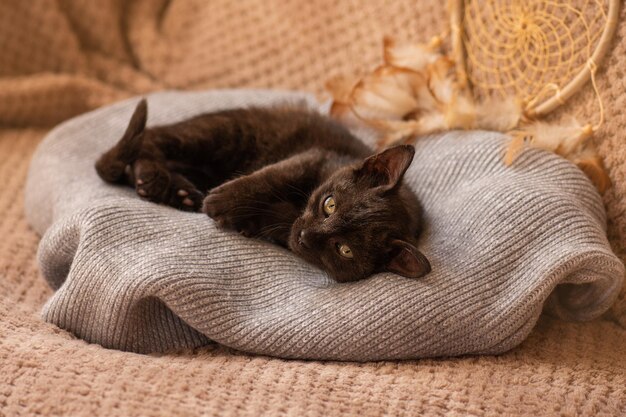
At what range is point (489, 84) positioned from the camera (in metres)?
1.65

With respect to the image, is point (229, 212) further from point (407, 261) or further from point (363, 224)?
point (407, 261)

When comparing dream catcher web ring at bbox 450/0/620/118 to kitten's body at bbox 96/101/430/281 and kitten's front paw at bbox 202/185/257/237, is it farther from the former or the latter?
kitten's front paw at bbox 202/185/257/237

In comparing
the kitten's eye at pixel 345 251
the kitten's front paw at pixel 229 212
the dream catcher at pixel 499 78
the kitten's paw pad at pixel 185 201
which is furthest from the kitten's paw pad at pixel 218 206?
the dream catcher at pixel 499 78

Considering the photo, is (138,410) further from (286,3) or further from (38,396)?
(286,3)

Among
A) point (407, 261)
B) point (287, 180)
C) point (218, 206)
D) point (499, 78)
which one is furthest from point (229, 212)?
point (499, 78)

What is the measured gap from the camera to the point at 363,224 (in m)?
1.31

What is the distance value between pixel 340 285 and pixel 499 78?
705 millimetres

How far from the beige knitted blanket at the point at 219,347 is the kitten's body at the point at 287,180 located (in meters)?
0.24

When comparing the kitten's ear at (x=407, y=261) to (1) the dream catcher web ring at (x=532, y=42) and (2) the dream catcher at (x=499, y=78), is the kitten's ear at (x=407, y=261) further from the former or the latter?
(1) the dream catcher web ring at (x=532, y=42)

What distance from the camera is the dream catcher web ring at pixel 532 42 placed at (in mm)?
1416

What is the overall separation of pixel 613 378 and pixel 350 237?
0.55 meters

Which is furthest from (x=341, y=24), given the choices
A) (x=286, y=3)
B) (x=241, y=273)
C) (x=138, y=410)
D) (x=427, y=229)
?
(x=138, y=410)

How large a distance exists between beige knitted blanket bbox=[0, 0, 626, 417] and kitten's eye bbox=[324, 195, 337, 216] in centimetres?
31

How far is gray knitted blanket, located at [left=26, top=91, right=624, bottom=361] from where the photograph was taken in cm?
119
